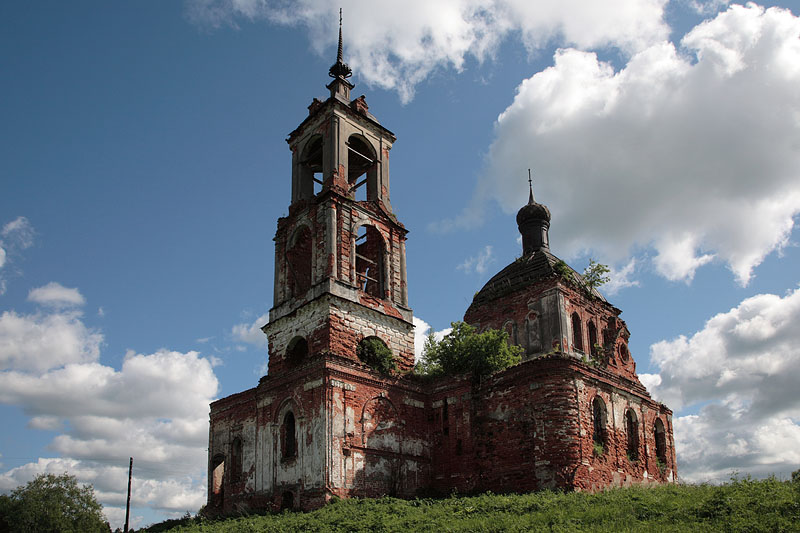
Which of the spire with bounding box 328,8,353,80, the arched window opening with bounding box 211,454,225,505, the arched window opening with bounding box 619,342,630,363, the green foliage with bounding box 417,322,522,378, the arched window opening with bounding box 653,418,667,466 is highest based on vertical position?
the spire with bounding box 328,8,353,80

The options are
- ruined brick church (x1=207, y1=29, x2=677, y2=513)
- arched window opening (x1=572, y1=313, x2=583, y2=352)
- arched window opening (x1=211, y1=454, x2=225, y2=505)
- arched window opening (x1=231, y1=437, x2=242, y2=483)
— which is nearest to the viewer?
ruined brick church (x1=207, y1=29, x2=677, y2=513)

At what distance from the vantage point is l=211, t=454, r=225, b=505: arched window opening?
2238 centimetres

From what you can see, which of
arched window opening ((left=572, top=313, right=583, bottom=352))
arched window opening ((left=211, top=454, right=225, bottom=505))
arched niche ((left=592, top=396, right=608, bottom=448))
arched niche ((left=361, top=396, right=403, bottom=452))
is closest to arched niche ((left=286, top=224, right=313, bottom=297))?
arched niche ((left=361, top=396, right=403, bottom=452))

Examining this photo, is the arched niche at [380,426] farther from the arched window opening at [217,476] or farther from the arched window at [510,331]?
the arched window at [510,331]

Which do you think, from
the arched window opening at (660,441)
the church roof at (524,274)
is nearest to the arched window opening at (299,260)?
the church roof at (524,274)

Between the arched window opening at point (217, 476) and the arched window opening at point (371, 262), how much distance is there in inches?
296

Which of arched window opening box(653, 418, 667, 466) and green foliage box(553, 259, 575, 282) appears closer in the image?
arched window opening box(653, 418, 667, 466)

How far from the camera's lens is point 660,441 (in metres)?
22.7

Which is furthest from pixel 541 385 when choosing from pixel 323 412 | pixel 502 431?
pixel 323 412

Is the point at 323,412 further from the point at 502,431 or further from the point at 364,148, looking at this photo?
the point at 364,148

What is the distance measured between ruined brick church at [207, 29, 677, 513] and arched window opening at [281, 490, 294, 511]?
129 mm

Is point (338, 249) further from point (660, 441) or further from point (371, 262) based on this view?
point (660, 441)

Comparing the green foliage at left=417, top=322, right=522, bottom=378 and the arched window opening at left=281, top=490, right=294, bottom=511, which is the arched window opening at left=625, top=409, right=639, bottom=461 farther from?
the arched window opening at left=281, top=490, right=294, bottom=511

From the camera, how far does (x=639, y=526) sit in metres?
12.6
